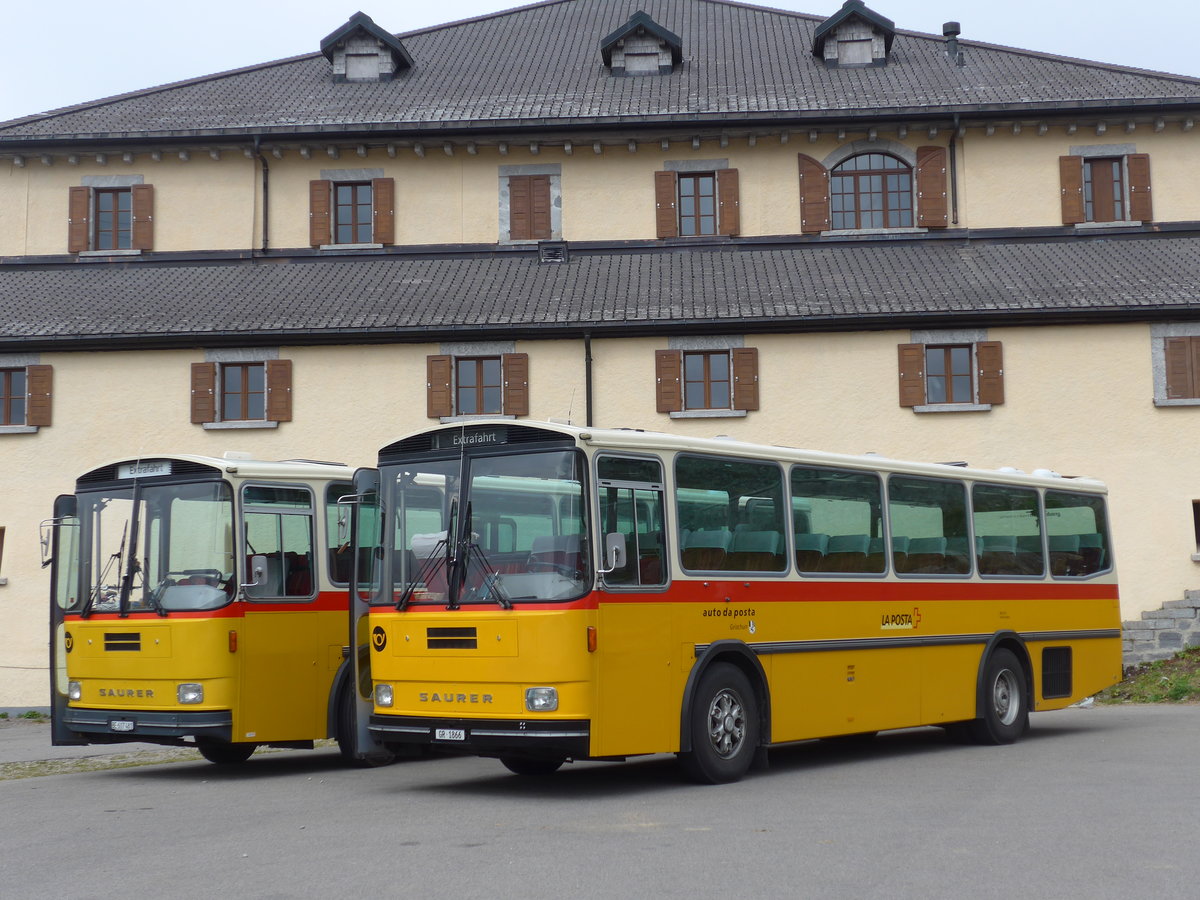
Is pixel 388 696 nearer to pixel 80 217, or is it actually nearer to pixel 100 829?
pixel 100 829

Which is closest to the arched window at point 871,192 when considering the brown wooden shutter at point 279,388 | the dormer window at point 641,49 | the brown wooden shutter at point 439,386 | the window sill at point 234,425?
the dormer window at point 641,49

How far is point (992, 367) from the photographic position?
2384cm

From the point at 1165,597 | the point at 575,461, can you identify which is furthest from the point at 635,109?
the point at 575,461

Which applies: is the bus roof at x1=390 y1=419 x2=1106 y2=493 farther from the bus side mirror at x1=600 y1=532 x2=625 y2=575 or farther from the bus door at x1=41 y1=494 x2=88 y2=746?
the bus door at x1=41 y1=494 x2=88 y2=746

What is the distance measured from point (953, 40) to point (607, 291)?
1032 centimetres

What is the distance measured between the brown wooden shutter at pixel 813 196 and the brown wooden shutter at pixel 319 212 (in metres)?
8.78

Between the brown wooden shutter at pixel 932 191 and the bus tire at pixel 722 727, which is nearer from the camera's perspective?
the bus tire at pixel 722 727

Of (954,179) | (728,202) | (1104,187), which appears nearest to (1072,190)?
(1104,187)

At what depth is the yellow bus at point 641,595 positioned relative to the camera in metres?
10.2

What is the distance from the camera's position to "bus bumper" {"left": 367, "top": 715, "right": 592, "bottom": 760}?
10.0 m

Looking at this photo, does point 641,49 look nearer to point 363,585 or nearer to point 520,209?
point 520,209

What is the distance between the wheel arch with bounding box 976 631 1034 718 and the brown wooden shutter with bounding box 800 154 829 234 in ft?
43.5

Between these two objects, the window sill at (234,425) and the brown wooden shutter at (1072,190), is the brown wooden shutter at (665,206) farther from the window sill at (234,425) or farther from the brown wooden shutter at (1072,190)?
the window sill at (234,425)

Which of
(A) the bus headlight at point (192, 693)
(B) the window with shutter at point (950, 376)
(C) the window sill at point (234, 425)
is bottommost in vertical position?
(A) the bus headlight at point (192, 693)
